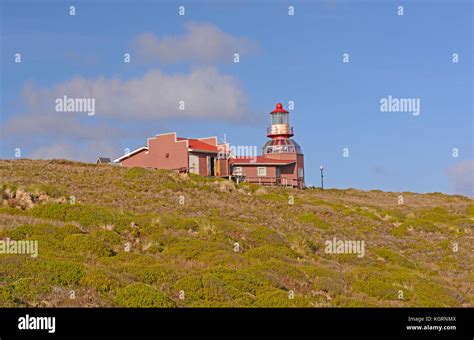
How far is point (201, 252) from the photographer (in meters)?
19.6

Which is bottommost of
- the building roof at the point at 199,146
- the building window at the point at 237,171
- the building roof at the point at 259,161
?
the building window at the point at 237,171

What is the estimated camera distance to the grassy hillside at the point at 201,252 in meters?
14.7

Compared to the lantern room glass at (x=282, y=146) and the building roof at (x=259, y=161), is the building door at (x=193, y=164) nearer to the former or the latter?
the building roof at (x=259, y=161)

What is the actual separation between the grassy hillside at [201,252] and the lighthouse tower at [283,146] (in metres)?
29.9

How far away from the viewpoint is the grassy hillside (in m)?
14.7

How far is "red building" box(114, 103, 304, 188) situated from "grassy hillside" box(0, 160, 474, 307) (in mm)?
19175

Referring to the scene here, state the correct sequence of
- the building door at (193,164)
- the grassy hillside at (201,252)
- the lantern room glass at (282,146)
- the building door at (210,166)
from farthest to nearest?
the lantern room glass at (282,146)
the building door at (210,166)
the building door at (193,164)
the grassy hillside at (201,252)

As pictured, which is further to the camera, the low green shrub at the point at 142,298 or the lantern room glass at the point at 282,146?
the lantern room glass at the point at 282,146
